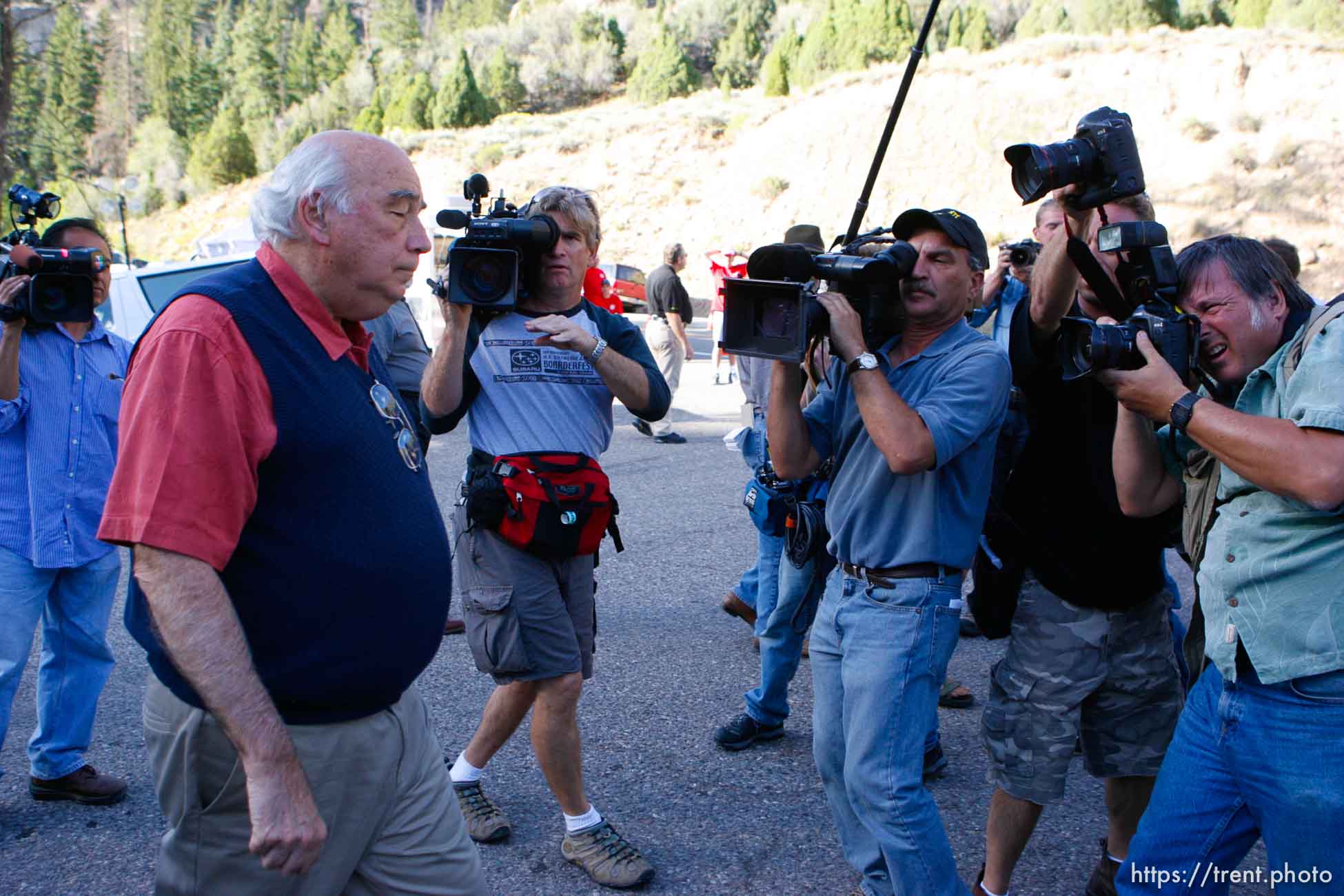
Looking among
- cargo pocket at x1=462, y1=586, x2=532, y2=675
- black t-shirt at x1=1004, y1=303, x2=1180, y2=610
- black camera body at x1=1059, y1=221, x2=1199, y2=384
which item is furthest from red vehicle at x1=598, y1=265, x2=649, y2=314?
black camera body at x1=1059, y1=221, x2=1199, y2=384

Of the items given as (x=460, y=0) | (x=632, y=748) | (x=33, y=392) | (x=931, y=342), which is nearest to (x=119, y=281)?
(x=33, y=392)

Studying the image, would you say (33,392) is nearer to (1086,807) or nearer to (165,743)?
(165,743)

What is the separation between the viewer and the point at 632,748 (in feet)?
13.5

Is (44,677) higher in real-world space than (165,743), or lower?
lower

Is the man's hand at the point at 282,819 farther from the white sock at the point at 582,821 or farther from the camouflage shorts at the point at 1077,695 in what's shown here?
the camouflage shorts at the point at 1077,695

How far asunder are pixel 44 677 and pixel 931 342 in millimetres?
3053

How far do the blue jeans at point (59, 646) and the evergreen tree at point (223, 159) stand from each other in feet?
207

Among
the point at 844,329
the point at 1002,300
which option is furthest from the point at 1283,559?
the point at 1002,300

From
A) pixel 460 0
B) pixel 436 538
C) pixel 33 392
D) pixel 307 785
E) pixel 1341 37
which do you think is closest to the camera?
pixel 307 785

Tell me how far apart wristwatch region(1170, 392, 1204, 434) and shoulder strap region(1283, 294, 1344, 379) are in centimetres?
16

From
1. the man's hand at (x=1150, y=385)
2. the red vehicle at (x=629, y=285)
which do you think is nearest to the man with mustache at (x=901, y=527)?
the man's hand at (x=1150, y=385)

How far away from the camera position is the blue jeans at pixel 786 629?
3.95m

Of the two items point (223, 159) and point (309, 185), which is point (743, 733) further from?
point (223, 159)

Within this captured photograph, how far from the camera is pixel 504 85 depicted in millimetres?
60906
